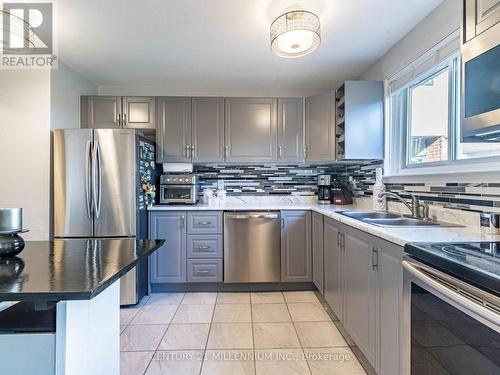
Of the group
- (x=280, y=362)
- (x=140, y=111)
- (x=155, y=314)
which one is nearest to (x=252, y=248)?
(x=155, y=314)

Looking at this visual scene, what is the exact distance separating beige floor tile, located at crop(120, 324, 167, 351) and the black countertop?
1001 mm

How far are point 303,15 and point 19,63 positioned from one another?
257cm

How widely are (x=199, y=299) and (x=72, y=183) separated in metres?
1.63

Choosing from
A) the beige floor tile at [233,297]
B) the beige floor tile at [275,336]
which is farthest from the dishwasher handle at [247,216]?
the beige floor tile at [275,336]

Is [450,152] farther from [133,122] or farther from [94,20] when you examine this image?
[133,122]

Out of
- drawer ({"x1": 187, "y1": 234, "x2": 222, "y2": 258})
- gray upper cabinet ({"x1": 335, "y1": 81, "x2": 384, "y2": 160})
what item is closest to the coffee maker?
gray upper cabinet ({"x1": 335, "y1": 81, "x2": 384, "y2": 160})

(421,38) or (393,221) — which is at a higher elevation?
(421,38)

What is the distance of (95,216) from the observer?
105 inches

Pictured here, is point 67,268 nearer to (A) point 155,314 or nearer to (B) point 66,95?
(A) point 155,314

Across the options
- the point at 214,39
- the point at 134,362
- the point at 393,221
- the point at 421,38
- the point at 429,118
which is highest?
the point at 214,39

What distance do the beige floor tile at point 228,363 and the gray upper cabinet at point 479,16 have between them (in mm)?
2113

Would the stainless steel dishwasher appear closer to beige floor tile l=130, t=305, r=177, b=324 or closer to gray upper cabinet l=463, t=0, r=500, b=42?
beige floor tile l=130, t=305, r=177, b=324

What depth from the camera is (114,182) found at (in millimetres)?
2680

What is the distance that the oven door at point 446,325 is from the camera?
2.71ft
